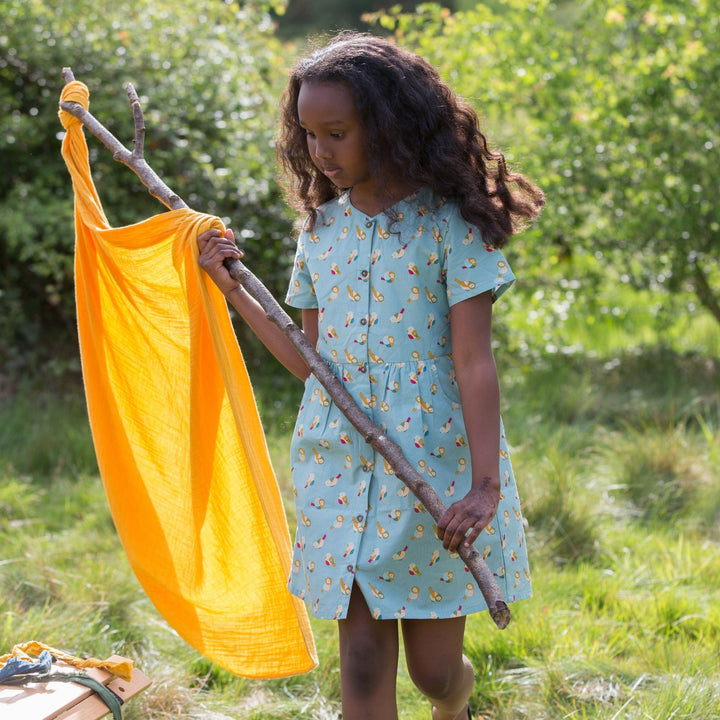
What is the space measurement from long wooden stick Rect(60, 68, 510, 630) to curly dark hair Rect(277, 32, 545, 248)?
1.35ft

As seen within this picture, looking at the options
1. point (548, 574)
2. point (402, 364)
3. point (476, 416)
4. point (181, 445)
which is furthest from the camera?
point (548, 574)

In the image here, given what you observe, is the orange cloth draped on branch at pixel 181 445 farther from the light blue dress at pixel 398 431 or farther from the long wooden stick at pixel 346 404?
the light blue dress at pixel 398 431

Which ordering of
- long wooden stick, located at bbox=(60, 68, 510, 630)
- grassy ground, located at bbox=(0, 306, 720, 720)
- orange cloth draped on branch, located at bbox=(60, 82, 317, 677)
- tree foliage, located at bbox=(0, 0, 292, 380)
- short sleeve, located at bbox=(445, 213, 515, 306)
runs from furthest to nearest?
tree foliage, located at bbox=(0, 0, 292, 380)
grassy ground, located at bbox=(0, 306, 720, 720)
orange cloth draped on branch, located at bbox=(60, 82, 317, 677)
short sleeve, located at bbox=(445, 213, 515, 306)
long wooden stick, located at bbox=(60, 68, 510, 630)


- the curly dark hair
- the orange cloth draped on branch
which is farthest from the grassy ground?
the curly dark hair

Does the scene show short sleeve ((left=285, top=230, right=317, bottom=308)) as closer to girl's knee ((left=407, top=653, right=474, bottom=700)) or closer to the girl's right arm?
the girl's right arm

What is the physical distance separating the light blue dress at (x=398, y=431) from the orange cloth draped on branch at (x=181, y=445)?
404 millimetres

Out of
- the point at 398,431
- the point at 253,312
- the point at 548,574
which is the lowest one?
the point at 548,574

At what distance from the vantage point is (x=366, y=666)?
2.34m

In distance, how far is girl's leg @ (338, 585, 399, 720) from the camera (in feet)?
7.64

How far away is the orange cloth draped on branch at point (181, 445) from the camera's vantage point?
2.81 metres

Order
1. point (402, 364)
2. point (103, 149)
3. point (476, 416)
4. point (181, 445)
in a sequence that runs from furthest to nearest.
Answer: point (103, 149), point (181, 445), point (402, 364), point (476, 416)

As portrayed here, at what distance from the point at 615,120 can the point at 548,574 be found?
11.8 feet

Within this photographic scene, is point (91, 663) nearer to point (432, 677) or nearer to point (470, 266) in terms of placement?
point (432, 677)

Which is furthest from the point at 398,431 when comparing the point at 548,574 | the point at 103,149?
the point at 103,149
